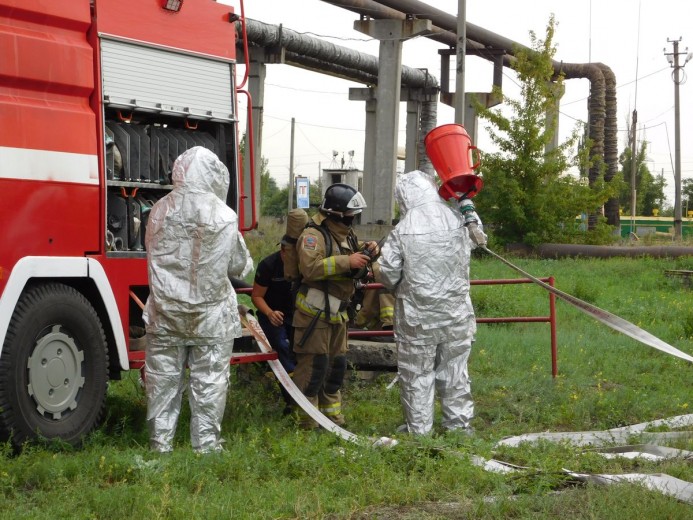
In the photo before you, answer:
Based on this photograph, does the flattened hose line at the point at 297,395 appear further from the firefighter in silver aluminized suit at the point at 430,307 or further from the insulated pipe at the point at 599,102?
the insulated pipe at the point at 599,102

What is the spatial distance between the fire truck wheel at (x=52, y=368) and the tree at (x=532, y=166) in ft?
69.0

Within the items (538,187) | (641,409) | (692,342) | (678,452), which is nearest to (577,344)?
(692,342)

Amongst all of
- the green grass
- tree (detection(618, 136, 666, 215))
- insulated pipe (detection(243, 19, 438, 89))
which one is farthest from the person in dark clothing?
tree (detection(618, 136, 666, 215))

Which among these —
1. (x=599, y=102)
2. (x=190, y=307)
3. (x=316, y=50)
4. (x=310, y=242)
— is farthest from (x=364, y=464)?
(x=599, y=102)

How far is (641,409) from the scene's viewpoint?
814 cm

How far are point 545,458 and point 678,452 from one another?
0.95 meters

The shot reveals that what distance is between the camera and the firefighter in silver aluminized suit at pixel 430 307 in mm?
7090

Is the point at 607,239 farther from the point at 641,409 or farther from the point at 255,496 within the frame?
the point at 255,496

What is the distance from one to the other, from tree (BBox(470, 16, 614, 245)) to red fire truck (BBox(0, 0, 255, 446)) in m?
19.9

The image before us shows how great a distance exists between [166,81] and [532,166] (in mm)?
20568

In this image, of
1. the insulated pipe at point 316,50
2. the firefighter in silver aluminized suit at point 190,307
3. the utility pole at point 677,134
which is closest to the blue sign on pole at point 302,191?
the insulated pipe at point 316,50

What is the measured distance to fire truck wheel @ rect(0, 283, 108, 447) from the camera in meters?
6.09

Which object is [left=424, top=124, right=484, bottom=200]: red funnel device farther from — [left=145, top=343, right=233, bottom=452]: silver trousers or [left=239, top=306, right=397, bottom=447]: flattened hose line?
[left=145, top=343, right=233, bottom=452]: silver trousers

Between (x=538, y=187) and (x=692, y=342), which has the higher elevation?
(x=538, y=187)
